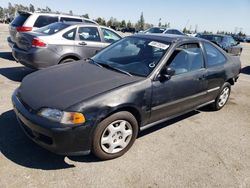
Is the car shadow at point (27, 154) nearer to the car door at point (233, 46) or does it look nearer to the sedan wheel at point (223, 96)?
the sedan wheel at point (223, 96)

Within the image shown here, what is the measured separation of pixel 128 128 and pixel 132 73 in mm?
828

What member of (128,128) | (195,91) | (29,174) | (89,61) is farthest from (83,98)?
(195,91)

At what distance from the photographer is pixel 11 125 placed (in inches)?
159

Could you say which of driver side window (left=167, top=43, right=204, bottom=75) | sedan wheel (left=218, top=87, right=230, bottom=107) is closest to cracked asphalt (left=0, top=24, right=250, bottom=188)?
sedan wheel (left=218, top=87, right=230, bottom=107)

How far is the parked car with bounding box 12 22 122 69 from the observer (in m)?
6.20

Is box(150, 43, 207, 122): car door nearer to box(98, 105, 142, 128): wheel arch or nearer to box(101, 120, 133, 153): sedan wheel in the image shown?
box(98, 105, 142, 128): wheel arch

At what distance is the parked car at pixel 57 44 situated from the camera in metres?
6.20

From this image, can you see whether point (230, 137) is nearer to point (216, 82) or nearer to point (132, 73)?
point (216, 82)

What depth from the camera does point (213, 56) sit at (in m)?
5.10

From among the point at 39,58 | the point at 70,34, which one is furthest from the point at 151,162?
the point at 70,34

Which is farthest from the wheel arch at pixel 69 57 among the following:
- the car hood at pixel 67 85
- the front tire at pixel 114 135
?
the front tire at pixel 114 135

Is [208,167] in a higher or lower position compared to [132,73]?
lower

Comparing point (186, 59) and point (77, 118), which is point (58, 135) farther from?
point (186, 59)

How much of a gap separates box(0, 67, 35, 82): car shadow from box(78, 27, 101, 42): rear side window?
6.43 ft
